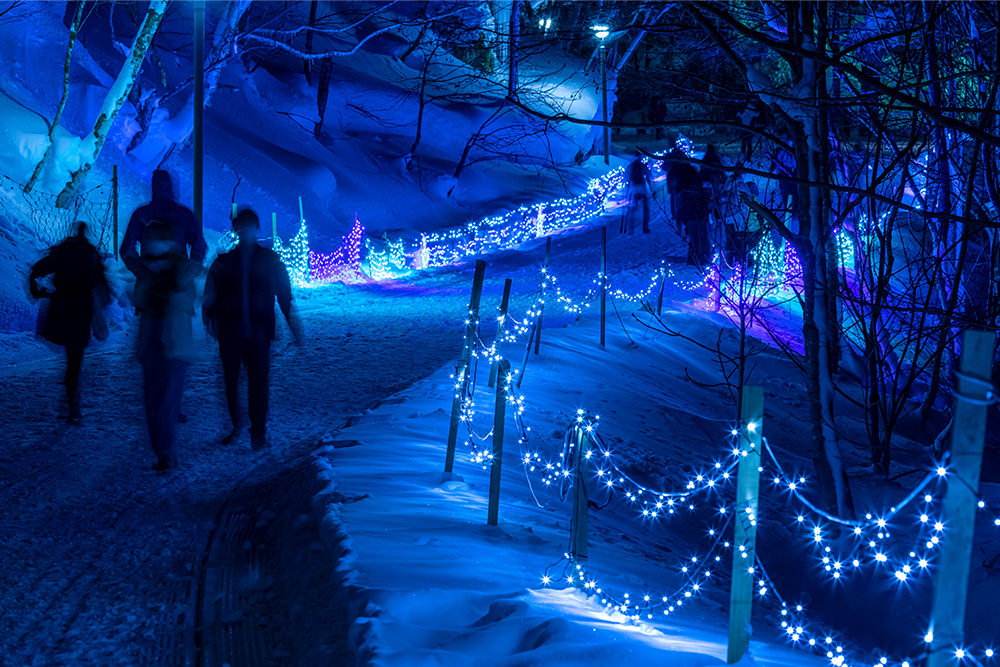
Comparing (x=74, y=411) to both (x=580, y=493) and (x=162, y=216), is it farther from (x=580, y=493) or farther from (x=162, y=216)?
(x=580, y=493)

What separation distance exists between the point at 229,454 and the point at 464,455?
1.86 meters

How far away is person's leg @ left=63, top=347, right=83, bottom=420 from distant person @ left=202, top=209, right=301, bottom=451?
1587mm

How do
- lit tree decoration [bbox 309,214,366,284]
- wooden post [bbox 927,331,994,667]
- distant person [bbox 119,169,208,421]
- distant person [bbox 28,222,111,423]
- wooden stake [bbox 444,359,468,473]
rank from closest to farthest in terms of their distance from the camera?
wooden post [bbox 927,331,994,667]
wooden stake [bbox 444,359,468,473]
distant person [bbox 28,222,111,423]
distant person [bbox 119,169,208,421]
lit tree decoration [bbox 309,214,366,284]

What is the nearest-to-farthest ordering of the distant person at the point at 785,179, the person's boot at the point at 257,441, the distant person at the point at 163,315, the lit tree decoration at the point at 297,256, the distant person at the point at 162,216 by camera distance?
the distant person at the point at 785,179 → the distant person at the point at 163,315 → the person's boot at the point at 257,441 → the distant person at the point at 162,216 → the lit tree decoration at the point at 297,256

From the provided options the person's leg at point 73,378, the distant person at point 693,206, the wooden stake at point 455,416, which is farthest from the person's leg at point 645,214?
the person's leg at point 73,378

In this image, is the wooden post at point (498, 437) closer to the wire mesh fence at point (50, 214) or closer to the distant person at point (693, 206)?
the distant person at point (693, 206)

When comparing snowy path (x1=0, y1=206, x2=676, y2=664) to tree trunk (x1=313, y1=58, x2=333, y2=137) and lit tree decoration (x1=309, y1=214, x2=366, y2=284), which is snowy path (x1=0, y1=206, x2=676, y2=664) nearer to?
lit tree decoration (x1=309, y1=214, x2=366, y2=284)

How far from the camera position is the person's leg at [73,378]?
7434 mm

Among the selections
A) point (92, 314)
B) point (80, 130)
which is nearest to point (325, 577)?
point (92, 314)

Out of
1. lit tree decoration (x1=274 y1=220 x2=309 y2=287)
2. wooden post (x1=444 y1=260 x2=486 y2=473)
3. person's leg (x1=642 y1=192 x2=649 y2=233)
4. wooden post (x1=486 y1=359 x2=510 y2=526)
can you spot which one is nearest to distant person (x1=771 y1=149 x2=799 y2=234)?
wooden post (x1=486 y1=359 x2=510 y2=526)

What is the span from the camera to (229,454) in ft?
22.3

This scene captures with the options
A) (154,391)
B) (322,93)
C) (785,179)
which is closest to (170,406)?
(154,391)

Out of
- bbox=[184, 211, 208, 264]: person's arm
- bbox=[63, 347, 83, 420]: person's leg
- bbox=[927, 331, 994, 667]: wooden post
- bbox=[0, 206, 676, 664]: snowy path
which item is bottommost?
bbox=[0, 206, 676, 664]: snowy path

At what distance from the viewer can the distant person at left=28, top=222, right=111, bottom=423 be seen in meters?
7.25
